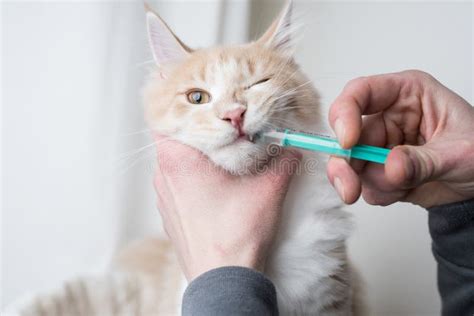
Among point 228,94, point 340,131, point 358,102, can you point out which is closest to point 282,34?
point 228,94

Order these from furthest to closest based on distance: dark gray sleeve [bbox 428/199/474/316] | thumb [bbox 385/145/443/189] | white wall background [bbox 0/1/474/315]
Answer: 1. white wall background [bbox 0/1/474/315]
2. dark gray sleeve [bbox 428/199/474/316]
3. thumb [bbox 385/145/443/189]

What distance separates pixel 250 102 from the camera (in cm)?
90

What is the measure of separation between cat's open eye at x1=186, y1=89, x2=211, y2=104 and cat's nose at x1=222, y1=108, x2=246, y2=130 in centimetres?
16

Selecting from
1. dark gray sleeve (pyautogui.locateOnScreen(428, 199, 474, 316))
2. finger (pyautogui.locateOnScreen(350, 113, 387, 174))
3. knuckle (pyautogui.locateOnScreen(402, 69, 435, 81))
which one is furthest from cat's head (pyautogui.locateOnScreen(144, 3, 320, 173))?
dark gray sleeve (pyautogui.locateOnScreen(428, 199, 474, 316))

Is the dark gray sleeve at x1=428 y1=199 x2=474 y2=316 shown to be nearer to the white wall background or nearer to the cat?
the cat

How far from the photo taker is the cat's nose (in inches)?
33.7

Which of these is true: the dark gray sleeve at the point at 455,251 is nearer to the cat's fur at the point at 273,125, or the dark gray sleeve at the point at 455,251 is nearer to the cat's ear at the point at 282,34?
the cat's fur at the point at 273,125

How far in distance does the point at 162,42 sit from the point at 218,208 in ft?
1.56

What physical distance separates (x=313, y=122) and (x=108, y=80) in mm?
738

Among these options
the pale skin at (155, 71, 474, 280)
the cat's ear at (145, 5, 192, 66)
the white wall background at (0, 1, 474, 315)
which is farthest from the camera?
the white wall background at (0, 1, 474, 315)

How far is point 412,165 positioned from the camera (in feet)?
2.27

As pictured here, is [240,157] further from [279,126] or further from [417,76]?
[417,76]

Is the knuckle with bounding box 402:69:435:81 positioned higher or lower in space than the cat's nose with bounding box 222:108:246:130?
higher

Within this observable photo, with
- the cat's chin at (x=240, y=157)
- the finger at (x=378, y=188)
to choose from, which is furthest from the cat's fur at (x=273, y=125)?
the finger at (x=378, y=188)
